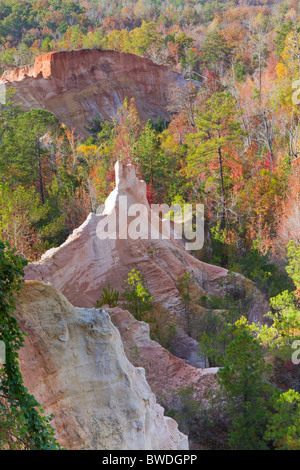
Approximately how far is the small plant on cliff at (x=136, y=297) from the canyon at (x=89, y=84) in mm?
30001

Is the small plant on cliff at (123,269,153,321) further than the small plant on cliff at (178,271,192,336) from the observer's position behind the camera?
No

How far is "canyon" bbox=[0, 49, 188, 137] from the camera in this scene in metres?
43.9

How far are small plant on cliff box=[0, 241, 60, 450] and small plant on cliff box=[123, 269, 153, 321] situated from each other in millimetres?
8664

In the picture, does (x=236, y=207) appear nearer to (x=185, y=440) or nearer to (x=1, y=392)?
(x=185, y=440)

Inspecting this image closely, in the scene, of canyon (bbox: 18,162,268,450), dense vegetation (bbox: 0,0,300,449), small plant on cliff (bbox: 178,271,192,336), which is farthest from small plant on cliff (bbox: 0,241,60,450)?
small plant on cliff (bbox: 178,271,192,336)

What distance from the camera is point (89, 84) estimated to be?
47.3m

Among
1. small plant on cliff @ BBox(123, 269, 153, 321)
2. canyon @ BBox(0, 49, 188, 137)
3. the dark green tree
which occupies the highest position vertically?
canyon @ BBox(0, 49, 188, 137)

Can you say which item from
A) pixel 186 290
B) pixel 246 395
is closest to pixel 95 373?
pixel 246 395

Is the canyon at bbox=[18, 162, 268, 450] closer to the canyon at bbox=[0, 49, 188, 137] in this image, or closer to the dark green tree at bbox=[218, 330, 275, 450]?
the dark green tree at bbox=[218, 330, 275, 450]

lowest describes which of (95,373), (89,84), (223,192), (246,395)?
(246,395)

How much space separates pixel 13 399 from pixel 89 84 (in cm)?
4451

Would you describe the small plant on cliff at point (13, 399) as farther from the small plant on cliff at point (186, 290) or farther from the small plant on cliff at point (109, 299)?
the small plant on cliff at point (186, 290)

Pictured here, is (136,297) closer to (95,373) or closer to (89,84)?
(95,373)
